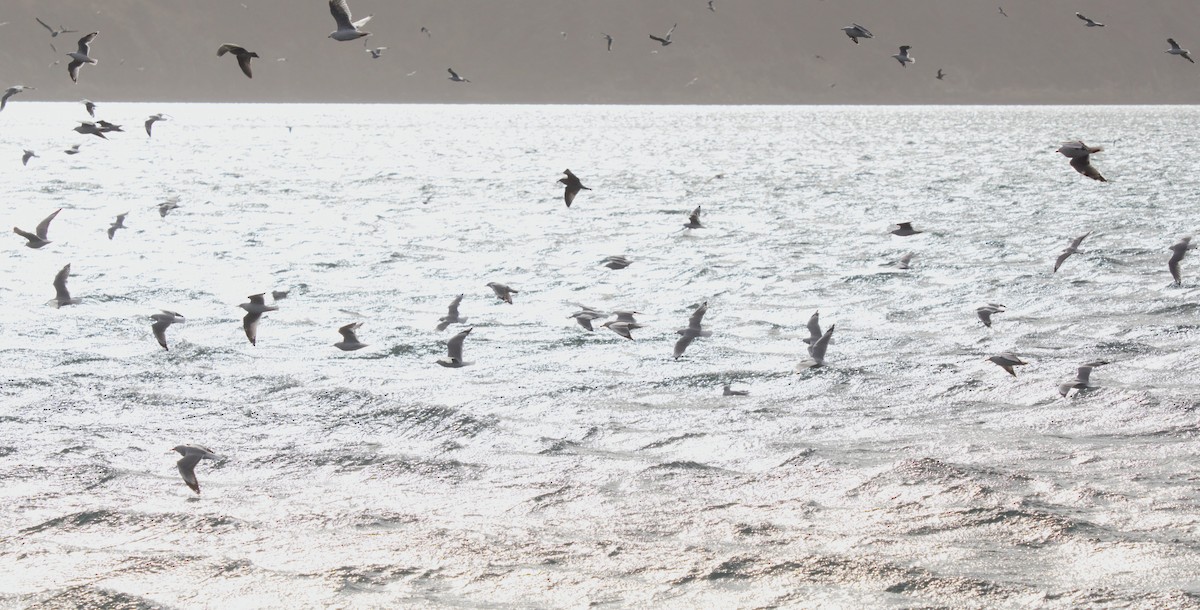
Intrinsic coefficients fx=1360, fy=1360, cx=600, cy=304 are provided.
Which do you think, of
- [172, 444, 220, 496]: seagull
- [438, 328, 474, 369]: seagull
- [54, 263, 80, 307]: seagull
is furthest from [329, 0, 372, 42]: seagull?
[172, 444, 220, 496]: seagull

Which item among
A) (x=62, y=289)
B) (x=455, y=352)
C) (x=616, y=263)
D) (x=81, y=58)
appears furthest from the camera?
(x=616, y=263)

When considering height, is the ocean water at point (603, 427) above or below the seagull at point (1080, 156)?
below

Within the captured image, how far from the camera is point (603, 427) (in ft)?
36.0

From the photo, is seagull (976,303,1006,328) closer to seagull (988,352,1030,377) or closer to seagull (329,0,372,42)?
seagull (988,352,1030,377)

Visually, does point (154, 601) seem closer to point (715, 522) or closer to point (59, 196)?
point (715, 522)

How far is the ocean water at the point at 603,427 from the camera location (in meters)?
7.38

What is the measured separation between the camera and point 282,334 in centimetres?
1502

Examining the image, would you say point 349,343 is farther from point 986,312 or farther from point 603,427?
point 986,312

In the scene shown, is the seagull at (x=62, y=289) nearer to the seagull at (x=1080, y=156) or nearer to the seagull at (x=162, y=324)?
the seagull at (x=162, y=324)

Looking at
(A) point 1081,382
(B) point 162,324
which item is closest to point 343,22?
(B) point 162,324

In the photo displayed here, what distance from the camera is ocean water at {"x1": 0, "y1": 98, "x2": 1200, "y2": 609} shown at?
7.38 meters

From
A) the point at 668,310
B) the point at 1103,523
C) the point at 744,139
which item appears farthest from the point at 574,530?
the point at 744,139

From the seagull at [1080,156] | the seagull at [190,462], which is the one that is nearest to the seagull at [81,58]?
the seagull at [190,462]

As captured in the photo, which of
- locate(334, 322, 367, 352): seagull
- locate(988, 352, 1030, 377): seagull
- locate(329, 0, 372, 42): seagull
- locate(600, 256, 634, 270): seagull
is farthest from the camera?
locate(600, 256, 634, 270): seagull
